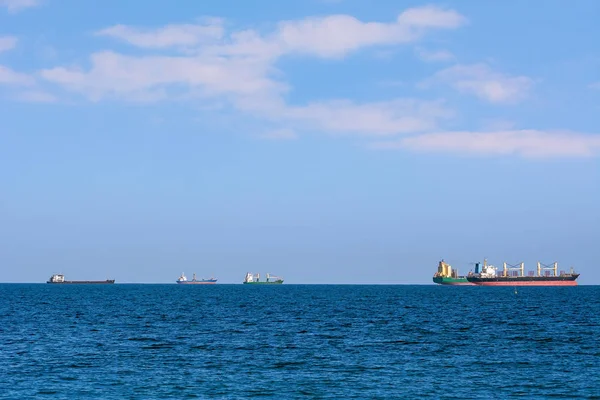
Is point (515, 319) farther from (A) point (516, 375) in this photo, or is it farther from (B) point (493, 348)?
(A) point (516, 375)

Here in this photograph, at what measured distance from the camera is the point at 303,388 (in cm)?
4100

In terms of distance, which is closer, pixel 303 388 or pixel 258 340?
pixel 303 388

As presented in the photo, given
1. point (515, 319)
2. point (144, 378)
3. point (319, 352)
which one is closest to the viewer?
point (144, 378)

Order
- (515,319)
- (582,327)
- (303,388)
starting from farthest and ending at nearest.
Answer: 1. (515,319)
2. (582,327)
3. (303,388)

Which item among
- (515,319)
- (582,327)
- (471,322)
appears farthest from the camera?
(515,319)

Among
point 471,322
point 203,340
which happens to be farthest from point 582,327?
point 203,340

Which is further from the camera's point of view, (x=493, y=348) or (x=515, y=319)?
(x=515, y=319)

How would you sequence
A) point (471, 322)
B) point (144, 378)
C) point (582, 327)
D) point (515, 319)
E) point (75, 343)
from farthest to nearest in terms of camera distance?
point (515, 319)
point (471, 322)
point (582, 327)
point (75, 343)
point (144, 378)

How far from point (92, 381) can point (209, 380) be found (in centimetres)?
757

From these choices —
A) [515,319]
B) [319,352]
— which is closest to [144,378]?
[319,352]

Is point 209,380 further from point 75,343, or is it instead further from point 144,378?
point 75,343

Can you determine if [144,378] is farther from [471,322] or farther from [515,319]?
[515,319]

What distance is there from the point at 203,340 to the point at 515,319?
2111 inches

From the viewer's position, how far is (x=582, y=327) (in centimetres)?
8400
